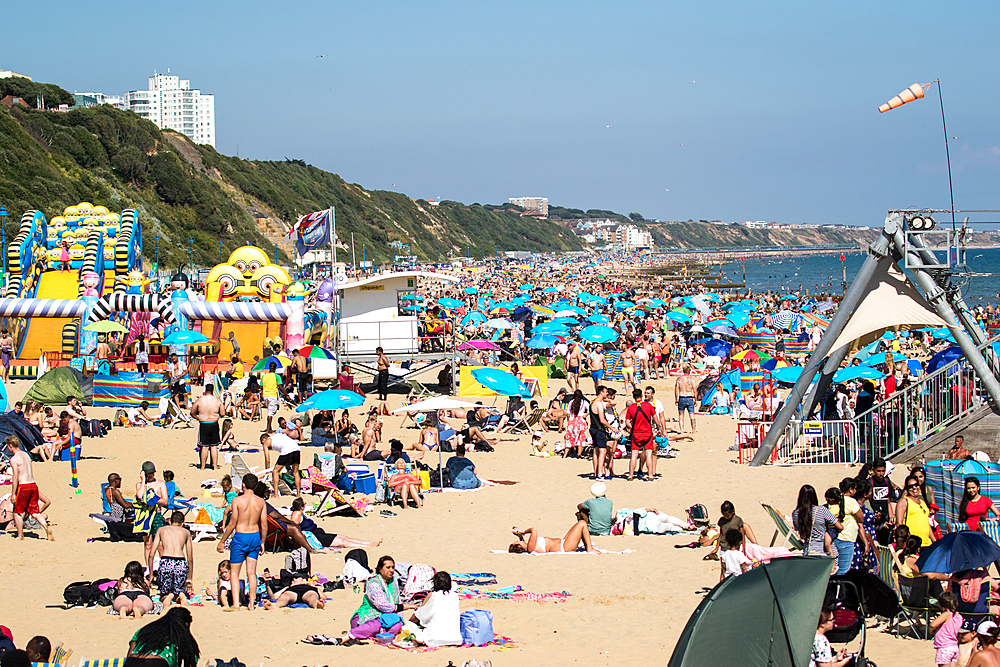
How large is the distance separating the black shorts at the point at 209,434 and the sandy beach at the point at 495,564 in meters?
0.36

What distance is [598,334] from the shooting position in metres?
19.7

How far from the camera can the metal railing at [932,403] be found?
1016cm

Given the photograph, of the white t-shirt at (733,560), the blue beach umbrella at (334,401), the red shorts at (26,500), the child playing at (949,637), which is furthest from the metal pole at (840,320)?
the red shorts at (26,500)

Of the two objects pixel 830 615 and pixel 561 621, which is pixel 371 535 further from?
pixel 830 615

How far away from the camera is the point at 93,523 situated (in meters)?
8.78

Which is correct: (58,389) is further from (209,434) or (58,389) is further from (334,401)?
(334,401)

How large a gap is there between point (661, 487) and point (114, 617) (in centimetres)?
598

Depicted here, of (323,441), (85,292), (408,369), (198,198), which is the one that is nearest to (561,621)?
(323,441)

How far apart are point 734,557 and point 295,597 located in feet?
10.1

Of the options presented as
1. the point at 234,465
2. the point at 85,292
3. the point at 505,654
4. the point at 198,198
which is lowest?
the point at 505,654

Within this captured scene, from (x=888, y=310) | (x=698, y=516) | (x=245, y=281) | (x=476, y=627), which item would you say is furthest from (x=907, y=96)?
(x=245, y=281)

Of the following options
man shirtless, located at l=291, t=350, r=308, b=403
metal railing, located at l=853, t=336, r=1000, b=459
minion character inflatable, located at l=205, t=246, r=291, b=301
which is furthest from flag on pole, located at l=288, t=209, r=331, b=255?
metal railing, located at l=853, t=336, r=1000, b=459

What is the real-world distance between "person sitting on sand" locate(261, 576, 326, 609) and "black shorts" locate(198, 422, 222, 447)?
4.67 m

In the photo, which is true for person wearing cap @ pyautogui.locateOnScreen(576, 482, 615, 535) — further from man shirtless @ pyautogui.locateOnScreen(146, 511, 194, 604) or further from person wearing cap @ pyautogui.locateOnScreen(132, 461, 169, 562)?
person wearing cap @ pyautogui.locateOnScreen(132, 461, 169, 562)
